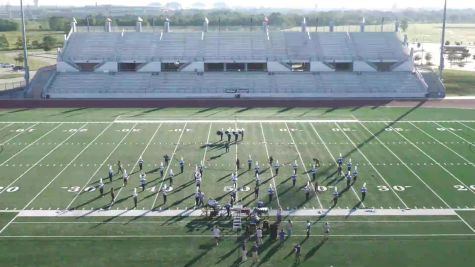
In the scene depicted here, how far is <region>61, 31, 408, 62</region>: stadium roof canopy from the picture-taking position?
4784 centimetres

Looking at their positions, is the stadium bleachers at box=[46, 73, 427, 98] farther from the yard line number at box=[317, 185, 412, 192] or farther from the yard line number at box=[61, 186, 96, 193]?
the yard line number at box=[61, 186, 96, 193]

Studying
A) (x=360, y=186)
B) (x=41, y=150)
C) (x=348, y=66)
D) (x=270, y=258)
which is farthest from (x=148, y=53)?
(x=270, y=258)

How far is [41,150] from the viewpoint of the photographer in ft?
90.7

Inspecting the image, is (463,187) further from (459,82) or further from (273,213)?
(459,82)

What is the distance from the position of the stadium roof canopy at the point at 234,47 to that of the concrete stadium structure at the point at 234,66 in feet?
0.30

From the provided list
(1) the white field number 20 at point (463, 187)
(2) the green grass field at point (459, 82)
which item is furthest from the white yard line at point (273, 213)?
(2) the green grass field at point (459, 82)

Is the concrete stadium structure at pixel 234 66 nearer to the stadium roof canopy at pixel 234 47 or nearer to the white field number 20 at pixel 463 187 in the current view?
the stadium roof canopy at pixel 234 47

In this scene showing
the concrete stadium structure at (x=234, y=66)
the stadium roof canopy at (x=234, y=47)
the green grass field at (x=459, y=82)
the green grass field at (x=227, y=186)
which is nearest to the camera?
the green grass field at (x=227, y=186)

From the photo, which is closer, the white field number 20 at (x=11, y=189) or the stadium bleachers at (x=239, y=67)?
the white field number 20 at (x=11, y=189)

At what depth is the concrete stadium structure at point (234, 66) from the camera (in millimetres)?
43781

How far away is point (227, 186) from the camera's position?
73.4 ft

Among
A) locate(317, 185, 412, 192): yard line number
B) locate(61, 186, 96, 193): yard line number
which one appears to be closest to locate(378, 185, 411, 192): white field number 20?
locate(317, 185, 412, 192): yard line number

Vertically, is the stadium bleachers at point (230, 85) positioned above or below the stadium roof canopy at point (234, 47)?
below

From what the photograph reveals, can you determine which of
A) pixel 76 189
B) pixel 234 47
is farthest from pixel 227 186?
pixel 234 47
